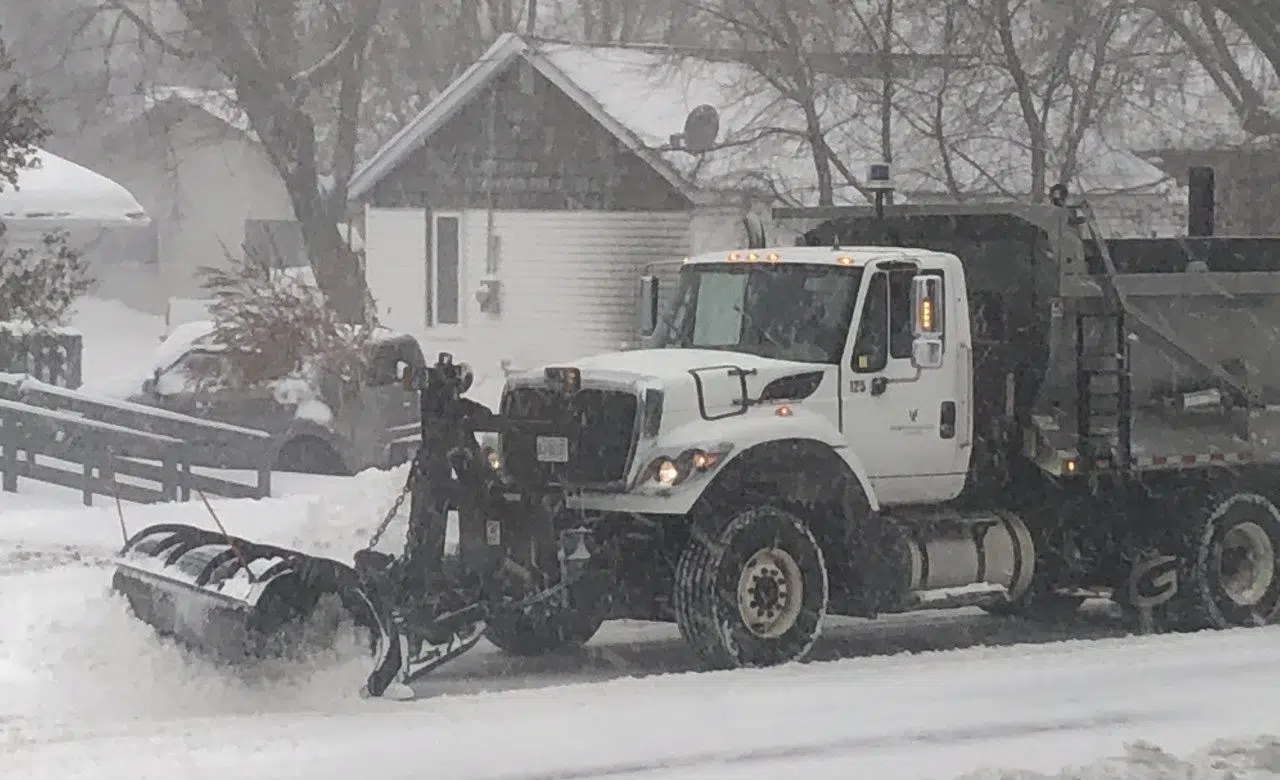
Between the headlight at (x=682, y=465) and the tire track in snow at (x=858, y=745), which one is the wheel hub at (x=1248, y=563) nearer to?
the tire track in snow at (x=858, y=745)

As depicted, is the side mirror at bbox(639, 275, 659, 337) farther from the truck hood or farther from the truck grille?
the truck grille

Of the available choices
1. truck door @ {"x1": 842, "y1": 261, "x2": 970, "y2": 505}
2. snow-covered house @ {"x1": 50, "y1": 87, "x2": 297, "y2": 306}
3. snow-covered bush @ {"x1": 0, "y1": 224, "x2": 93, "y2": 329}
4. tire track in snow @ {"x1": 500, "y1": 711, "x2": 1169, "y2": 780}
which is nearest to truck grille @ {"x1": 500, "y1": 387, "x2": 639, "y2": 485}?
truck door @ {"x1": 842, "y1": 261, "x2": 970, "y2": 505}

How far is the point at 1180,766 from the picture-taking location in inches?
340

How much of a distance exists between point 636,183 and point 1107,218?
8328 millimetres

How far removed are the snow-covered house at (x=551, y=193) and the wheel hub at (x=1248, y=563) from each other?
13511 millimetres

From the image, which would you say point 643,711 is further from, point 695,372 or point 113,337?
point 113,337

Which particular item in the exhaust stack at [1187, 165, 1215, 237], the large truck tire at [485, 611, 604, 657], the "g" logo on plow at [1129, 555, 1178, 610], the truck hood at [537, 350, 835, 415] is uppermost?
the exhaust stack at [1187, 165, 1215, 237]

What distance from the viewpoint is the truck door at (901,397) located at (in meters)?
12.1

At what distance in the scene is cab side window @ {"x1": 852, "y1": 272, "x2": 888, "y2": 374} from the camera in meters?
12.1

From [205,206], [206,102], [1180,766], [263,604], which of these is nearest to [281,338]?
[263,604]

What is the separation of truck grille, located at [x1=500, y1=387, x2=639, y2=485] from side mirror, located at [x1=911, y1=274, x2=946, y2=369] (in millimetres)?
1839

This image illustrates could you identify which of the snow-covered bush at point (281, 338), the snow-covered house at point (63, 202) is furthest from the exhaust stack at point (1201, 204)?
the snow-covered house at point (63, 202)

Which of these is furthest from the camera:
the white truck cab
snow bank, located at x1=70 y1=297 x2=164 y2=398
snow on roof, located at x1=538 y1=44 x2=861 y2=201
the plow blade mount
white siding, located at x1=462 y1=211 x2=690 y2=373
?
snow bank, located at x1=70 y1=297 x2=164 y2=398

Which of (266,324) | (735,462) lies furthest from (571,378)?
(266,324)
